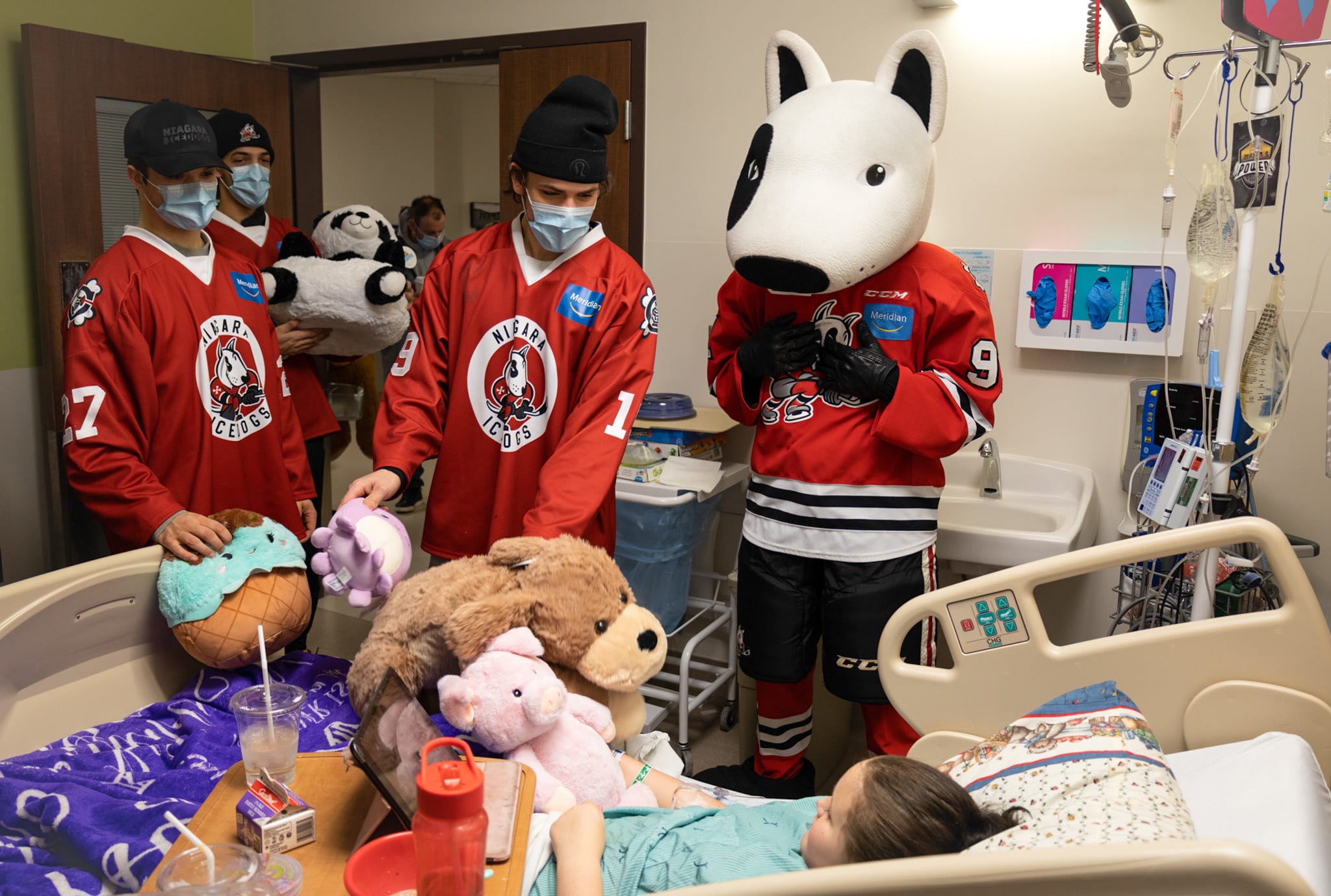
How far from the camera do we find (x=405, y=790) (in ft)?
4.35

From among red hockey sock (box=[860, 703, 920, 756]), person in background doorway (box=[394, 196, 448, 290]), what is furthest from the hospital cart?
person in background doorway (box=[394, 196, 448, 290])

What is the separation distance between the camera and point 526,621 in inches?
65.3

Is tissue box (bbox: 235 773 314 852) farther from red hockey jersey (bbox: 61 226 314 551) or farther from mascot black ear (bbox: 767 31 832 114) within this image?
mascot black ear (bbox: 767 31 832 114)

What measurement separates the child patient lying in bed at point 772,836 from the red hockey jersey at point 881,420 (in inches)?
32.0

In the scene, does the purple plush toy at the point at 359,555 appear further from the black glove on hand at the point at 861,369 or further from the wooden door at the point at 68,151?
the wooden door at the point at 68,151

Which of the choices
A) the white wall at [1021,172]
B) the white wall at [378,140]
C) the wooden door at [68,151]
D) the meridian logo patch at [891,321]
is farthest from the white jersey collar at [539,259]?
the white wall at [378,140]

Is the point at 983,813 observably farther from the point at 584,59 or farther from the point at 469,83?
the point at 469,83

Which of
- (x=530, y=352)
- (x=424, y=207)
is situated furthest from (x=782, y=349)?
(x=424, y=207)

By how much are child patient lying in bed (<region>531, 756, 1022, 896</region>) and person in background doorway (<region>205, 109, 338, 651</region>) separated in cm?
163

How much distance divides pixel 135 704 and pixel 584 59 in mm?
2349

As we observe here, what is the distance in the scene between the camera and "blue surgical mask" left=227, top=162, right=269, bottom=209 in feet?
Result: 9.56

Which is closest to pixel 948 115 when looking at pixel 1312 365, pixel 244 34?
pixel 1312 365

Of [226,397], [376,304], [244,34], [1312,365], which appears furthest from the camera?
[244,34]

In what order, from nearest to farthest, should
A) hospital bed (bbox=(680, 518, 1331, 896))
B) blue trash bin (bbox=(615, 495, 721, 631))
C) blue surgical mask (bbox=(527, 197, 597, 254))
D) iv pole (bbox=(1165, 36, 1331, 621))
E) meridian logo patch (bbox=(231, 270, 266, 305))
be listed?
hospital bed (bbox=(680, 518, 1331, 896)) → iv pole (bbox=(1165, 36, 1331, 621)) → blue surgical mask (bbox=(527, 197, 597, 254)) → meridian logo patch (bbox=(231, 270, 266, 305)) → blue trash bin (bbox=(615, 495, 721, 631))
